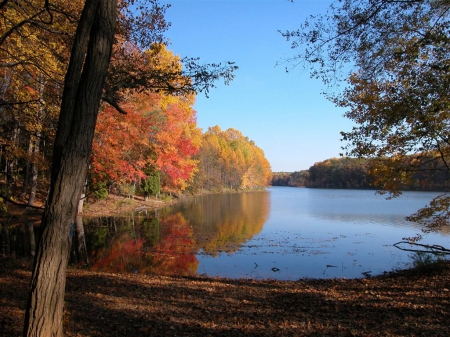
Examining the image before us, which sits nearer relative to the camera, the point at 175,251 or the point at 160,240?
the point at 175,251

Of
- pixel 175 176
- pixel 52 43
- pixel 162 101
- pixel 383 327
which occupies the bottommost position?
pixel 383 327

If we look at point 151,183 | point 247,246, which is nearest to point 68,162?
point 247,246

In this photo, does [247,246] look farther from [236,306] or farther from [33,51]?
[33,51]

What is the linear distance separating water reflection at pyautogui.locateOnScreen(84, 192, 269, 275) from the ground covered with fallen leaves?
8.07 ft

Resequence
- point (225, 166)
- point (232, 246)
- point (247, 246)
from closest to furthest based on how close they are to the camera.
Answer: point (232, 246), point (247, 246), point (225, 166)

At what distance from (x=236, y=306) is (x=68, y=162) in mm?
Result: 4349

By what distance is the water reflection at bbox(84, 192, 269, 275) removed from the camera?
11.2m

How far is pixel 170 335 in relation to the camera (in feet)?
15.2

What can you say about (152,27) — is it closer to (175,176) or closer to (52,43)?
(52,43)

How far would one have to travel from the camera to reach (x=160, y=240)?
15.4 m

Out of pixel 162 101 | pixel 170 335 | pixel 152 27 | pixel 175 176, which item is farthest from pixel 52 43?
pixel 175 176

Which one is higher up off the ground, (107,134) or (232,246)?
(107,134)

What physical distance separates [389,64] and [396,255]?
9.32 meters

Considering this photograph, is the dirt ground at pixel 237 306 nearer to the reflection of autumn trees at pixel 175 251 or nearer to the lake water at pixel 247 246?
the reflection of autumn trees at pixel 175 251
